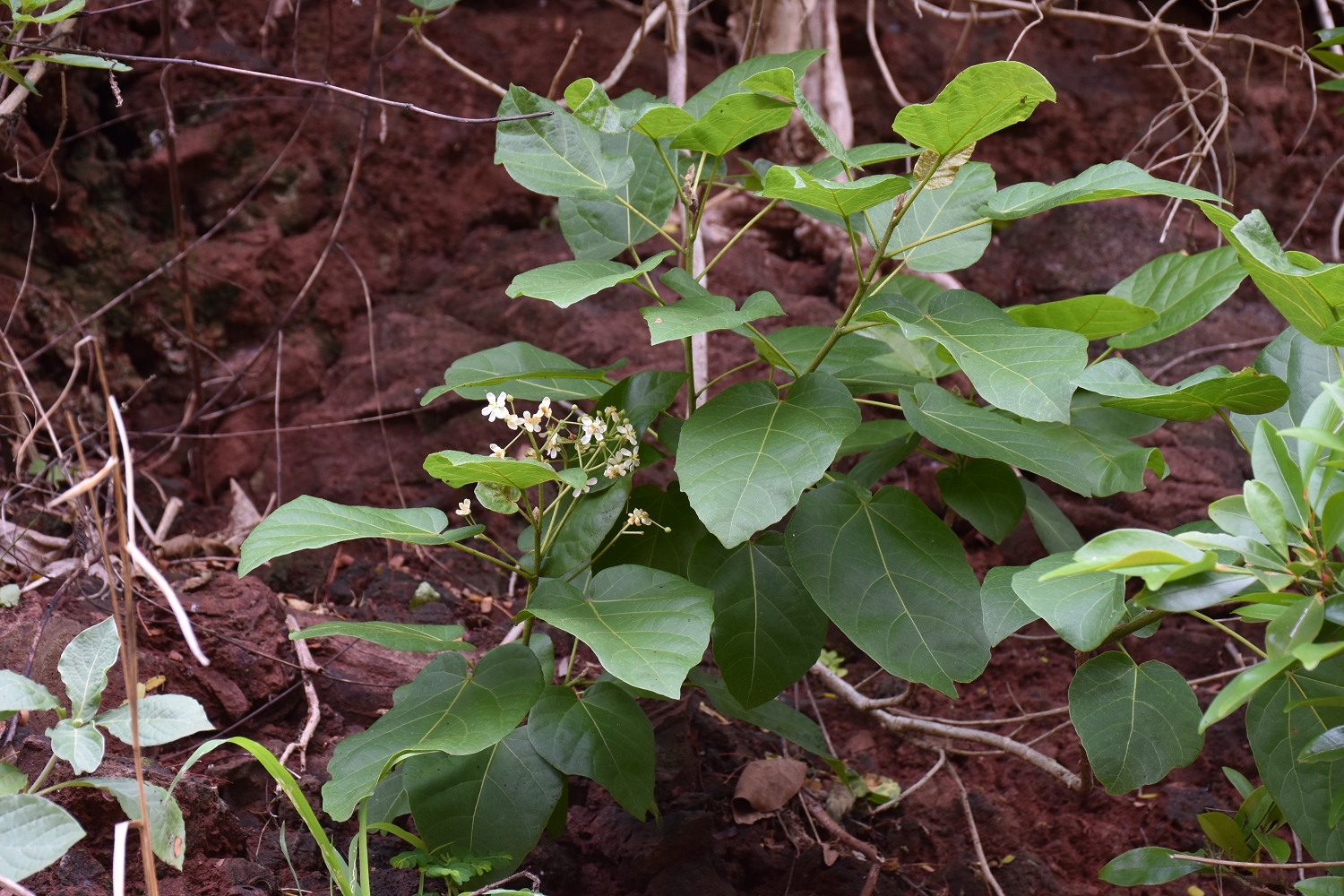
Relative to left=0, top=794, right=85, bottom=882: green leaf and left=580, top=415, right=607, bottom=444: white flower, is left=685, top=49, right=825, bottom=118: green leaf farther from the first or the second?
left=0, top=794, right=85, bottom=882: green leaf

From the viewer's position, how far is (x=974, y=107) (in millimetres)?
1097

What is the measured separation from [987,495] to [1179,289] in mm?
467

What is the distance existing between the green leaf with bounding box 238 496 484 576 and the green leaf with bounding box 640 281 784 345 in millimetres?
231

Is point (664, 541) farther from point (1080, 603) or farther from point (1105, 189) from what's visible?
point (1105, 189)

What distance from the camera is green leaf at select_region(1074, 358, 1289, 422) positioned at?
115cm

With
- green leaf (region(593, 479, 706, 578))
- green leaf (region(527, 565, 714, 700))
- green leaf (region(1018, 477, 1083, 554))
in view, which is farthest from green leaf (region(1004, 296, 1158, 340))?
green leaf (region(527, 565, 714, 700))

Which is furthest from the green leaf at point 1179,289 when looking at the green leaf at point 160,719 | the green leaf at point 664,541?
the green leaf at point 160,719

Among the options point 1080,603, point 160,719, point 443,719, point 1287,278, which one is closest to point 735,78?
point 1287,278

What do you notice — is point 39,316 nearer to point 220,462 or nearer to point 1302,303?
point 220,462

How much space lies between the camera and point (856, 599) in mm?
1258

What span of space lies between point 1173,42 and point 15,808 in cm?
389

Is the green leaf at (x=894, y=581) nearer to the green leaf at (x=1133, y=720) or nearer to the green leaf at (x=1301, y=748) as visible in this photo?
the green leaf at (x=1133, y=720)

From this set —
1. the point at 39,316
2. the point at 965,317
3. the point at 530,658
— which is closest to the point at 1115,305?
the point at 965,317

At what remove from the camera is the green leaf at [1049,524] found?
5.17 feet
